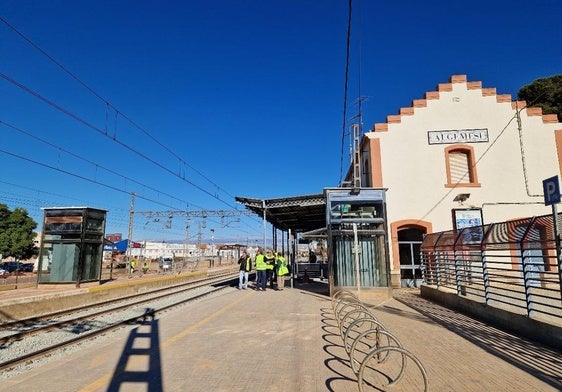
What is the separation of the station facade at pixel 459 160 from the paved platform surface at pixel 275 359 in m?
8.16

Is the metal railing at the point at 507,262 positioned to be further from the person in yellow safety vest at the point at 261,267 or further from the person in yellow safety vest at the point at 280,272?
the person in yellow safety vest at the point at 261,267

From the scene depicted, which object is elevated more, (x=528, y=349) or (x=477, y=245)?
(x=477, y=245)

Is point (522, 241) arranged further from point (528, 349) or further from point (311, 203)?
point (311, 203)

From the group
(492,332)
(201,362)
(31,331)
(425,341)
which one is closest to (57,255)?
(31,331)

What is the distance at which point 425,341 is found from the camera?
7.08 m

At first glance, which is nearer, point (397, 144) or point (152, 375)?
point (152, 375)

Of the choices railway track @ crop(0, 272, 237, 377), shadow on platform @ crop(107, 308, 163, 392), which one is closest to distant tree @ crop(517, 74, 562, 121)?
railway track @ crop(0, 272, 237, 377)

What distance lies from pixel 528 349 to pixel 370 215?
8.23 m

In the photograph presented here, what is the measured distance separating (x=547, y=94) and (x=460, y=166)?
67.8 ft

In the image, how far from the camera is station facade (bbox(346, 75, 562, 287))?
16.8m

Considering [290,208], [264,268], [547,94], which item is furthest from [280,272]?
[547,94]

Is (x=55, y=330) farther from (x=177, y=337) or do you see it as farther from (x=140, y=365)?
(x=140, y=365)

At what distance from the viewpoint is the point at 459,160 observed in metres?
17.6

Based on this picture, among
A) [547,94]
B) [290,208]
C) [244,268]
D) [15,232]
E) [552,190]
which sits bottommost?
[244,268]
